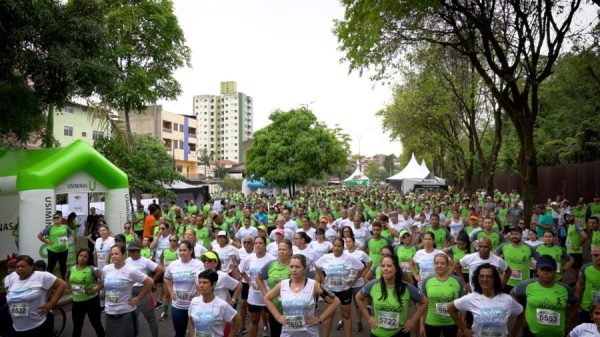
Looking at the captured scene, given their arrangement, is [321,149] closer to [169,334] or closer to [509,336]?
[169,334]

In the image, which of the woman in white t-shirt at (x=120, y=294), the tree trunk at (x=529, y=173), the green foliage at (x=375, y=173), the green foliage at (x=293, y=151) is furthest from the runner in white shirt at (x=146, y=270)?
the green foliage at (x=375, y=173)

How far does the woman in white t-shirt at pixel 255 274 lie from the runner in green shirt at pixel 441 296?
7.66 ft

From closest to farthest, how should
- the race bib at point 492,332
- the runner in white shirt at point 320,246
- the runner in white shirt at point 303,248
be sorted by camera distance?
the race bib at point 492,332 < the runner in white shirt at point 303,248 < the runner in white shirt at point 320,246

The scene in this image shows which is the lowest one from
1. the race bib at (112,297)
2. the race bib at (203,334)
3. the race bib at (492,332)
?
the race bib at (203,334)

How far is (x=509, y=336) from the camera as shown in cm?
480

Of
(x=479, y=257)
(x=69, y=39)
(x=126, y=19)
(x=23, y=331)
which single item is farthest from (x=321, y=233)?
(x=126, y=19)

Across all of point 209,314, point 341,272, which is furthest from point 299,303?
point 341,272

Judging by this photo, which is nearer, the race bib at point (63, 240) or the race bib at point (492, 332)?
the race bib at point (492, 332)

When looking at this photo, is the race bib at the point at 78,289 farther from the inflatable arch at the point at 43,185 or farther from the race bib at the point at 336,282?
the inflatable arch at the point at 43,185

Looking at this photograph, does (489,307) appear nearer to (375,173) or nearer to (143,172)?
(143,172)

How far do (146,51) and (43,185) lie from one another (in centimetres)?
1032

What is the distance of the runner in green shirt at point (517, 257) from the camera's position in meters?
7.27

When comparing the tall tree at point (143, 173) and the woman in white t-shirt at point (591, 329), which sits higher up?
the tall tree at point (143, 173)

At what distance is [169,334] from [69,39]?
6.86 metres
